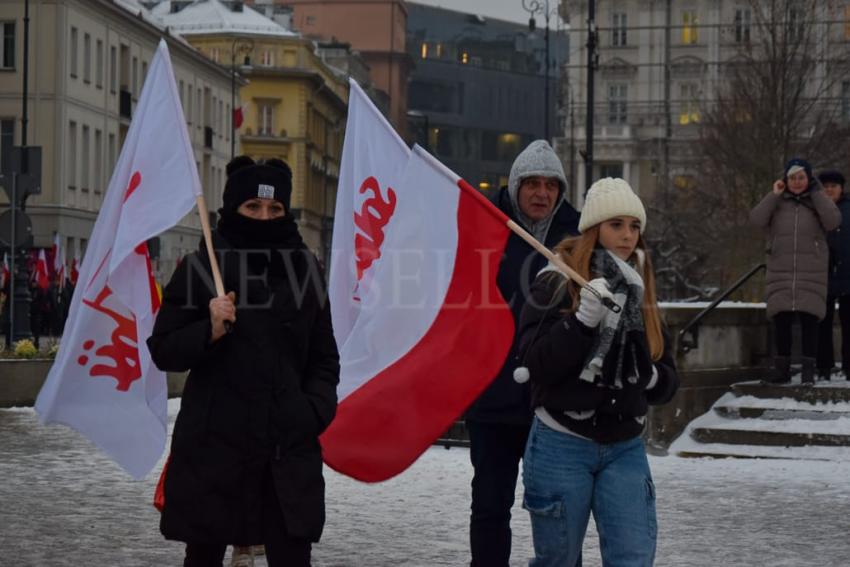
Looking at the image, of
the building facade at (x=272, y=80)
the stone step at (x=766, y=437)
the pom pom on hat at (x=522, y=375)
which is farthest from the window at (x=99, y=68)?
the pom pom on hat at (x=522, y=375)

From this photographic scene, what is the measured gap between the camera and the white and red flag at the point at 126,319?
26.9ft

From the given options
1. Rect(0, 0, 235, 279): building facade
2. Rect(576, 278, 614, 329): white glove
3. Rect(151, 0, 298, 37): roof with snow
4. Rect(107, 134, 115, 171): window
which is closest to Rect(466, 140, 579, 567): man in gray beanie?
Rect(576, 278, 614, 329): white glove

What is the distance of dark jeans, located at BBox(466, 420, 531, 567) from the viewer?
8.21m

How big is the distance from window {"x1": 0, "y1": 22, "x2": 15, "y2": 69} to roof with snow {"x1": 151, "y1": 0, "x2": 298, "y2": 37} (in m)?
40.0

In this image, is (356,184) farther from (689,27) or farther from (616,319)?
(689,27)

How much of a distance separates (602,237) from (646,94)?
4929 inches

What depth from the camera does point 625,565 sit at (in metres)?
6.80

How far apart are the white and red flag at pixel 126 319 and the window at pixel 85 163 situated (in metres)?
57.4

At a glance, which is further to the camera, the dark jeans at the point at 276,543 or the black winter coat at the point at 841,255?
the black winter coat at the point at 841,255

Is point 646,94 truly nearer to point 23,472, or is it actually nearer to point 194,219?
point 194,219

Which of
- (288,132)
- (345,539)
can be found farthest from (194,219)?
(345,539)

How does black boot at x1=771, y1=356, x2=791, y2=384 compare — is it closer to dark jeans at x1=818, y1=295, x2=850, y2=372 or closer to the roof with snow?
dark jeans at x1=818, y1=295, x2=850, y2=372

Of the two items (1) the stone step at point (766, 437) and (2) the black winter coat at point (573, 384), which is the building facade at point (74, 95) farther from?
(2) the black winter coat at point (573, 384)

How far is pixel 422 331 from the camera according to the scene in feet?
27.5
